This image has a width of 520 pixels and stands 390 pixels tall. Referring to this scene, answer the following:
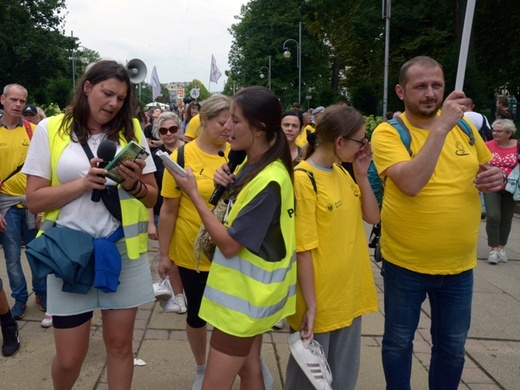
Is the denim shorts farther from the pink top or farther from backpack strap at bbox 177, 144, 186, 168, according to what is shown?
the pink top

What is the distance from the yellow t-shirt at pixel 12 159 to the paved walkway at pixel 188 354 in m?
1.15

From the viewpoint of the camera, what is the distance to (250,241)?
2.23 m

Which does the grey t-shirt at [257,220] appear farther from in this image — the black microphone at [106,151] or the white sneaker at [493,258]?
the white sneaker at [493,258]

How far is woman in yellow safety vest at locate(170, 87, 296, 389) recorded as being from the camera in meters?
2.26

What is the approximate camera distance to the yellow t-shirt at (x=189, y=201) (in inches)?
137

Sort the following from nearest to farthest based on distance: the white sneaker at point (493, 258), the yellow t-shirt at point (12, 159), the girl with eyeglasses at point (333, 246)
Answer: the girl with eyeglasses at point (333, 246) < the yellow t-shirt at point (12, 159) < the white sneaker at point (493, 258)

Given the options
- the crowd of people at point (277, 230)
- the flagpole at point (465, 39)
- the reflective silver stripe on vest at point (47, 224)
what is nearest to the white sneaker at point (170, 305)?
the crowd of people at point (277, 230)

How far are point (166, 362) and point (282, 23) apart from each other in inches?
1818

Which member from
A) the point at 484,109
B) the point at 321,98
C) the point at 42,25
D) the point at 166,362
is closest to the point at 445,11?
the point at 321,98

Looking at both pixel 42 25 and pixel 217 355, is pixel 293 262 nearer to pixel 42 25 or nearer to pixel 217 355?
pixel 217 355

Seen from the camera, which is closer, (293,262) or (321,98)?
(293,262)

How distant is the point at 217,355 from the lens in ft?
7.64

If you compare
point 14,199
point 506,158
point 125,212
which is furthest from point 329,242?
point 506,158

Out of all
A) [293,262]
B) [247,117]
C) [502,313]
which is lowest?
[502,313]
